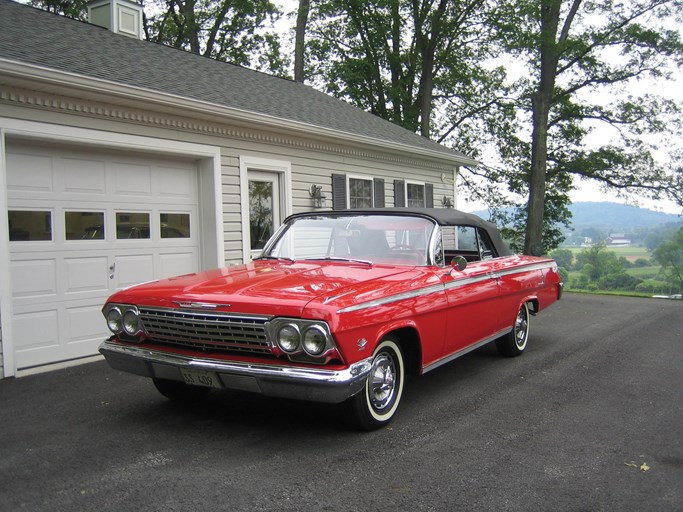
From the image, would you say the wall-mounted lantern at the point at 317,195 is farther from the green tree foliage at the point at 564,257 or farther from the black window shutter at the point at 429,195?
the green tree foliage at the point at 564,257

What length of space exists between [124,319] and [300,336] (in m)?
1.48

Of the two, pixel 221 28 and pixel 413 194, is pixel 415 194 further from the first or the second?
pixel 221 28

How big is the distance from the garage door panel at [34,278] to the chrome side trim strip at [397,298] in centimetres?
427

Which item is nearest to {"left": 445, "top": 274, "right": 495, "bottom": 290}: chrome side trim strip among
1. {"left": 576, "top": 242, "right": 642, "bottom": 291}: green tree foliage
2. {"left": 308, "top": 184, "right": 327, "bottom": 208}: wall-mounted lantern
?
{"left": 308, "top": 184, "right": 327, "bottom": 208}: wall-mounted lantern

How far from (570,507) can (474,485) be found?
0.51 meters

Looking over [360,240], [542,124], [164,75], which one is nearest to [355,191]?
[164,75]

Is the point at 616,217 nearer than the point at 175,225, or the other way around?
the point at 175,225

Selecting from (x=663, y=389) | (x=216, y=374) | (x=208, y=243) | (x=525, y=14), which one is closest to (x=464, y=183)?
(x=525, y=14)

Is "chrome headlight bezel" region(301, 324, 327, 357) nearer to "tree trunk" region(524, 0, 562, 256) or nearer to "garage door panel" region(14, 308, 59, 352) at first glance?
"garage door panel" region(14, 308, 59, 352)

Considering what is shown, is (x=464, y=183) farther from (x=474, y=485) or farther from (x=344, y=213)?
(x=474, y=485)

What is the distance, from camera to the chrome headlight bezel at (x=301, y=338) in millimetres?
3578

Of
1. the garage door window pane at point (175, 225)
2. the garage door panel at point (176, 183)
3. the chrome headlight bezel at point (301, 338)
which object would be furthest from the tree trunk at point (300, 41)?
the chrome headlight bezel at point (301, 338)

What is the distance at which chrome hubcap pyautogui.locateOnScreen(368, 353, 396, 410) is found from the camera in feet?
13.6

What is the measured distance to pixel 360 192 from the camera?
36.7 feet
